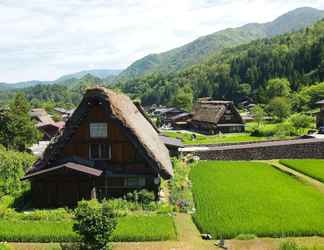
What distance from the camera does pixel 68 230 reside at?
16.7 metres

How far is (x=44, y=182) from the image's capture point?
20828mm

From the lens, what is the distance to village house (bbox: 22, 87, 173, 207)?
68.4ft

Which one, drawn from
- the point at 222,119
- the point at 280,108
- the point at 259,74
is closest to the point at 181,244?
the point at 222,119

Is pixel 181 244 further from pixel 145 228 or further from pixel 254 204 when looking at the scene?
pixel 254 204

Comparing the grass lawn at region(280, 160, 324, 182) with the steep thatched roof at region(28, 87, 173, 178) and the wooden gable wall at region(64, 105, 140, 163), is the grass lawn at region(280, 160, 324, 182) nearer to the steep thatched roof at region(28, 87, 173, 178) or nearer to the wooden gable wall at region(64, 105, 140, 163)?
the steep thatched roof at region(28, 87, 173, 178)

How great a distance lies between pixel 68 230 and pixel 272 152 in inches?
998

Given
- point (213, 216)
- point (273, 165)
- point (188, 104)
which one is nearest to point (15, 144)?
point (273, 165)

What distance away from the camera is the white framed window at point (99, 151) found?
22.4m

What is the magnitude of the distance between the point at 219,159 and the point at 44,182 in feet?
65.9

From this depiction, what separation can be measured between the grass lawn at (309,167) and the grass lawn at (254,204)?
5.64ft

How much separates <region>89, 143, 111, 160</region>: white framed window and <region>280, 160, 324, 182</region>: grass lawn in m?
15.1

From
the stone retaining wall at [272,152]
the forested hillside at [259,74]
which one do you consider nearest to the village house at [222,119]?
the forested hillside at [259,74]

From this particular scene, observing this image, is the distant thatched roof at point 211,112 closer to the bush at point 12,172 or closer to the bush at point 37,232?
the bush at point 12,172

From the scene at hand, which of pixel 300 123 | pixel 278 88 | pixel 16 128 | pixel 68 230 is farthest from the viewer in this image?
pixel 278 88
